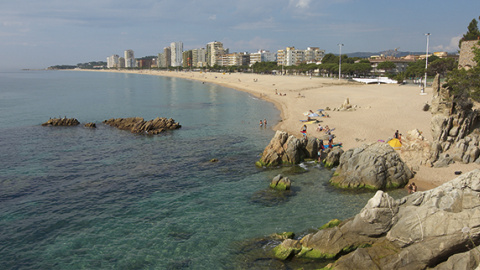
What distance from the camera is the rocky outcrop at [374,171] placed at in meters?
23.0

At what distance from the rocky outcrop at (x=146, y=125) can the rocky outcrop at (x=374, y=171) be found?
2623cm

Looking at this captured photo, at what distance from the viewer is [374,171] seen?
75.5 feet

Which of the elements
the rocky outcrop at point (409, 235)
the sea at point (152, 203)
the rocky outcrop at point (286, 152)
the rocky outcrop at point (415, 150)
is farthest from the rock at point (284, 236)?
the rocky outcrop at point (415, 150)

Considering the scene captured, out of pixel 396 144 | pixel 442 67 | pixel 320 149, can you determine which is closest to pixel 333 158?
pixel 320 149

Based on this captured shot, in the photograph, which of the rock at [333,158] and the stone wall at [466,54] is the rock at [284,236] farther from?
the stone wall at [466,54]

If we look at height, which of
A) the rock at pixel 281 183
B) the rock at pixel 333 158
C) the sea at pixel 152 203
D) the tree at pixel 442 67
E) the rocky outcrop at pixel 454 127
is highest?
the tree at pixel 442 67

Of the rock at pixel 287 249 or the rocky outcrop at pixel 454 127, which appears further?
the rocky outcrop at pixel 454 127

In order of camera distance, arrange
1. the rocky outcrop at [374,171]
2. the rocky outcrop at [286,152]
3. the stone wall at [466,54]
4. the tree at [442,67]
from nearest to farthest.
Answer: the rocky outcrop at [374,171], the rocky outcrop at [286,152], the stone wall at [466,54], the tree at [442,67]

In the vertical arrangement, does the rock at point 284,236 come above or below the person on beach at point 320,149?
below

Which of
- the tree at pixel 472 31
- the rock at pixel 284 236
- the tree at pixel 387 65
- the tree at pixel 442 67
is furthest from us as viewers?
the tree at pixel 387 65

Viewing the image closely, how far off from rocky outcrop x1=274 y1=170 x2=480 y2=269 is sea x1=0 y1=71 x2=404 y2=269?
76.8 inches

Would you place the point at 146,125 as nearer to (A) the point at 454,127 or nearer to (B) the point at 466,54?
(A) the point at 454,127

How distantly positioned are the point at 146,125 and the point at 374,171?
30.0 m

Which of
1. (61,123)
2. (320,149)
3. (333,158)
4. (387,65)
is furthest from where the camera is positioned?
(387,65)
